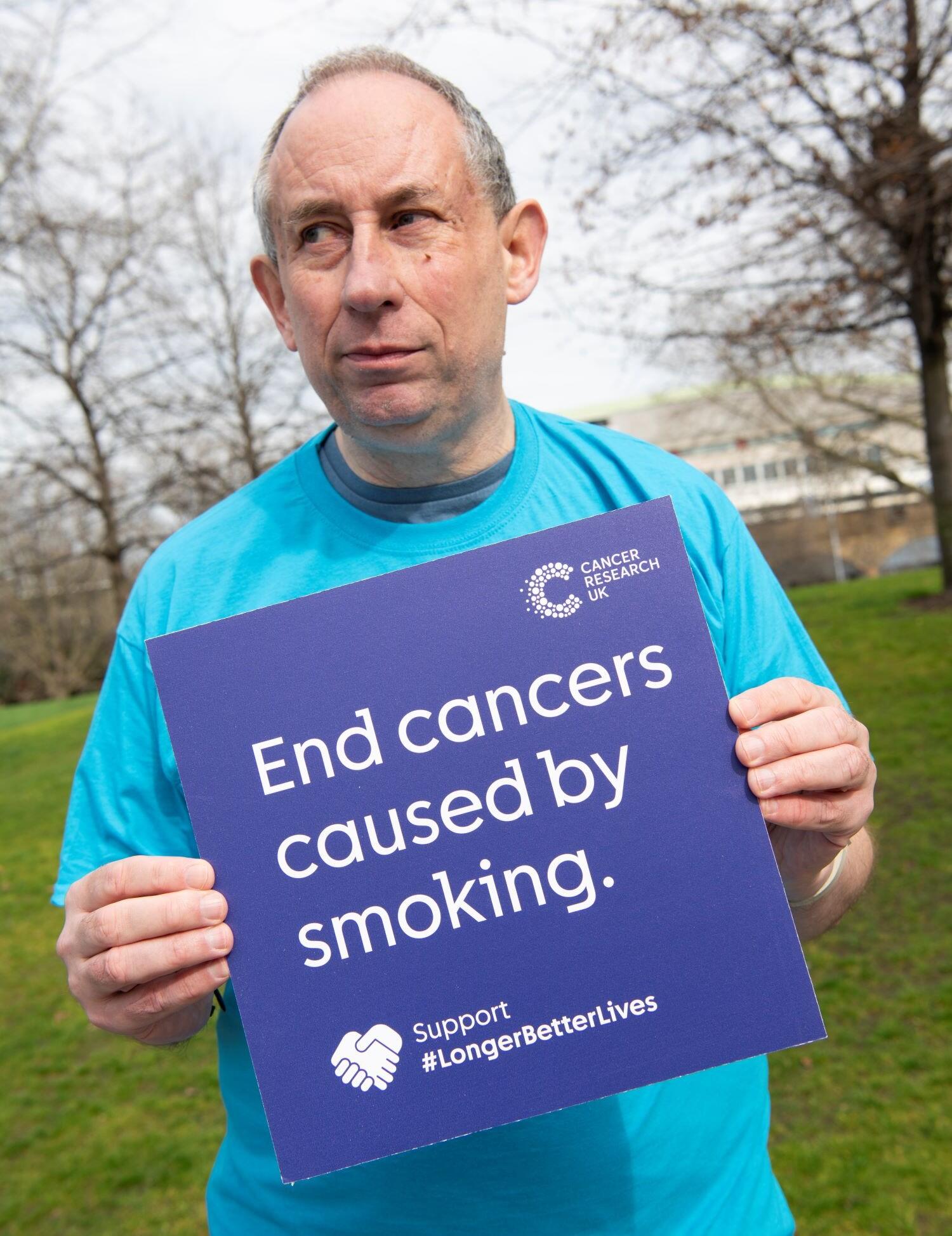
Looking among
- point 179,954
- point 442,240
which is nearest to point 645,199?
point 442,240

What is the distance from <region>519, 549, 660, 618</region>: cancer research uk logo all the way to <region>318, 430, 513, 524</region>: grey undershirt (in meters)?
0.31

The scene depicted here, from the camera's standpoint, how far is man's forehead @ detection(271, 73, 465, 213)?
5.25ft

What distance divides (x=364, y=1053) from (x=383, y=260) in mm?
1104

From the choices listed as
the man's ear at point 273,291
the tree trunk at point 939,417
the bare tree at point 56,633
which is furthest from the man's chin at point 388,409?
the bare tree at point 56,633

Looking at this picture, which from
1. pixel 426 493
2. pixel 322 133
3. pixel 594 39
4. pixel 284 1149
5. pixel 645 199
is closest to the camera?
pixel 284 1149

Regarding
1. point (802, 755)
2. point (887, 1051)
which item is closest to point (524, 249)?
point (802, 755)

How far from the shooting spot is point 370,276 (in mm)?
1563

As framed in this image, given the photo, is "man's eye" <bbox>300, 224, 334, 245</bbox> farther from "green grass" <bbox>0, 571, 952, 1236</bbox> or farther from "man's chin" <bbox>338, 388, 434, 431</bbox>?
"green grass" <bbox>0, 571, 952, 1236</bbox>

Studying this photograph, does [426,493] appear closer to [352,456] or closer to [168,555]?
[352,456]

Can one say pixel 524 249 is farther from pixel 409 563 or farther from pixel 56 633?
pixel 56 633

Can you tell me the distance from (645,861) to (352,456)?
0.80 metres

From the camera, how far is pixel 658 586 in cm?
147

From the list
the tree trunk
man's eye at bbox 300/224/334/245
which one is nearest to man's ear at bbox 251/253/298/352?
man's eye at bbox 300/224/334/245

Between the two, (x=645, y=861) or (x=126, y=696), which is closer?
(x=645, y=861)
